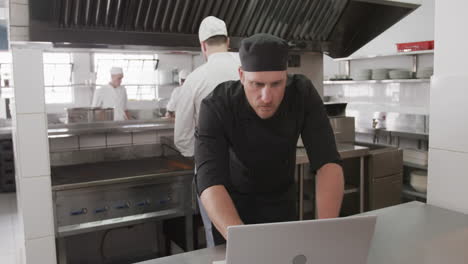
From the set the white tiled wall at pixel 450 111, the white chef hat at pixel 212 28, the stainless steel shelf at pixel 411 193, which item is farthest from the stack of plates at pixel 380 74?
the white tiled wall at pixel 450 111

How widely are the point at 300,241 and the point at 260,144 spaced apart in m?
0.72

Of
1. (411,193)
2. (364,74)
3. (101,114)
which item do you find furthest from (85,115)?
(364,74)

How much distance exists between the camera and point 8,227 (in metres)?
4.55

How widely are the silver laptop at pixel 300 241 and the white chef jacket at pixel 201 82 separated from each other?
5.02 ft

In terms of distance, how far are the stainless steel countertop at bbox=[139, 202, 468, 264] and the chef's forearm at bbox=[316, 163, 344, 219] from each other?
177mm

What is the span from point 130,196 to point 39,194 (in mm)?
531

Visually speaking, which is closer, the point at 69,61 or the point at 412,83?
the point at 412,83

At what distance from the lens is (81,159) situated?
3.10m

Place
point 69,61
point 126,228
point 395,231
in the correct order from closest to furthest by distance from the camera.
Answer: point 395,231, point 126,228, point 69,61

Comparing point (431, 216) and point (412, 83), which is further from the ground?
point (412, 83)

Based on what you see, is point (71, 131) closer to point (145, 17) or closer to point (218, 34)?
point (145, 17)

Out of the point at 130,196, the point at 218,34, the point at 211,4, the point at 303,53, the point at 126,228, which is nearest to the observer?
the point at 218,34

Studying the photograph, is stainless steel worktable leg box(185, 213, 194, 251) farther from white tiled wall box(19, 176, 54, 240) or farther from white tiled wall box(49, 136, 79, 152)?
white tiled wall box(49, 136, 79, 152)

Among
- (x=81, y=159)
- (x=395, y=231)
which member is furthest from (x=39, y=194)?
(x=395, y=231)
